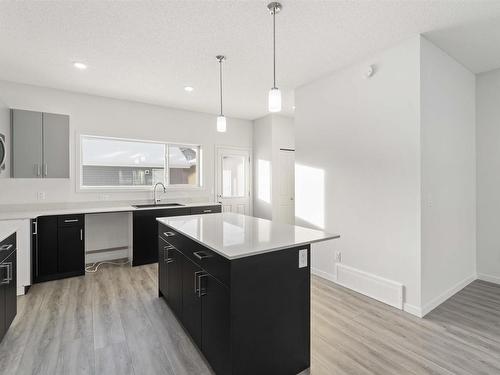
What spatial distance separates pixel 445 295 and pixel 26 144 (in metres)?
5.62

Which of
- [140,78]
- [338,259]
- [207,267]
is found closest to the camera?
[207,267]

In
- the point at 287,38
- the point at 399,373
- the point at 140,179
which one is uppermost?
the point at 287,38

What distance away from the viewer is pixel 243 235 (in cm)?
191

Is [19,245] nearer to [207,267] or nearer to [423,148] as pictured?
[207,267]

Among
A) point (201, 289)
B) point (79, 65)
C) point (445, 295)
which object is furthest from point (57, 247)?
point (445, 295)

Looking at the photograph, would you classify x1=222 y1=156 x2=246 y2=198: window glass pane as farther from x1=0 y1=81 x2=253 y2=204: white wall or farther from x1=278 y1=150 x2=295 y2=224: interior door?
x1=278 y1=150 x2=295 y2=224: interior door

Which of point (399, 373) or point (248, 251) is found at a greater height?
point (248, 251)

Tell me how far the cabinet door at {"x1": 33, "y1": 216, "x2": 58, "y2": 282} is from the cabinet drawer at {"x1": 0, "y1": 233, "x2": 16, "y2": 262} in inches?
49.7

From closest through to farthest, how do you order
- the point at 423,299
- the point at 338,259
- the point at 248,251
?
the point at 248,251, the point at 423,299, the point at 338,259

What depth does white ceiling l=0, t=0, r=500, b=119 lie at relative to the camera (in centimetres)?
215

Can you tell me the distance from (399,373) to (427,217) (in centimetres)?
152

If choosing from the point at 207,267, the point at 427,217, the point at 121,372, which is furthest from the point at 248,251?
the point at 427,217

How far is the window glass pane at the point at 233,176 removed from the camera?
5725 millimetres

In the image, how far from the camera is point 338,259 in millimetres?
3338
